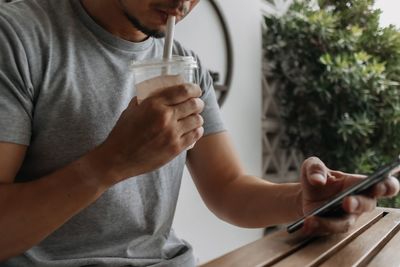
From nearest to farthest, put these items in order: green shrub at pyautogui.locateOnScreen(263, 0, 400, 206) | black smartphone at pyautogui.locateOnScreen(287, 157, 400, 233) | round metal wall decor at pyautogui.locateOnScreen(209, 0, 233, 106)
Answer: black smartphone at pyautogui.locateOnScreen(287, 157, 400, 233)
round metal wall decor at pyautogui.locateOnScreen(209, 0, 233, 106)
green shrub at pyautogui.locateOnScreen(263, 0, 400, 206)

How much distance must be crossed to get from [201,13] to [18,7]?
5.12 ft

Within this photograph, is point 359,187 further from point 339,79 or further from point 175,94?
point 339,79

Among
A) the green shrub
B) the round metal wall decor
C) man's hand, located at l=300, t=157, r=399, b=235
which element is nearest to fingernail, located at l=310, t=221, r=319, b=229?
man's hand, located at l=300, t=157, r=399, b=235

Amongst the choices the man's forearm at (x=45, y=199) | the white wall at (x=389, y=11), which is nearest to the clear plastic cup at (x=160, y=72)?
the man's forearm at (x=45, y=199)

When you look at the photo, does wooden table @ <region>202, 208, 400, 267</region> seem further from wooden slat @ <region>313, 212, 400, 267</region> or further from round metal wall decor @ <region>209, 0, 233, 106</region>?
round metal wall decor @ <region>209, 0, 233, 106</region>

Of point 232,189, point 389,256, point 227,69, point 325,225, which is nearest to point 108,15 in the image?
point 232,189

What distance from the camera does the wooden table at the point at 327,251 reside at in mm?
740

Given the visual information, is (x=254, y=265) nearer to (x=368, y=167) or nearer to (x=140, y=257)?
(x=140, y=257)

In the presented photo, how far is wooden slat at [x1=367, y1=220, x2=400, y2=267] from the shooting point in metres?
0.73

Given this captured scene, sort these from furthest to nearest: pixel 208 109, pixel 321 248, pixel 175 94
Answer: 1. pixel 208 109
2. pixel 321 248
3. pixel 175 94

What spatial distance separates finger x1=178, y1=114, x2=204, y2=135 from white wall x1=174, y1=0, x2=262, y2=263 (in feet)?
5.14

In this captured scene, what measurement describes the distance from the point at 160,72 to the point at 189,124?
99 mm

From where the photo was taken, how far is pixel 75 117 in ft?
3.04

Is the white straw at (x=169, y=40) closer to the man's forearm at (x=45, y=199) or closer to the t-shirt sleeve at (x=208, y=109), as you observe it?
the man's forearm at (x=45, y=199)
